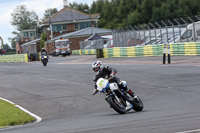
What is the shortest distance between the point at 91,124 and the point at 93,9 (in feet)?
488

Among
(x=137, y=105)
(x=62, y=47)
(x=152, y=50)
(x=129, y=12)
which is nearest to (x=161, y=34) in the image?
(x=152, y=50)

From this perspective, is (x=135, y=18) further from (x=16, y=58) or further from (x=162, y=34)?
(x=162, y=34)

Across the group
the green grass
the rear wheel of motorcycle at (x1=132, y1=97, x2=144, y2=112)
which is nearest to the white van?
the green grass

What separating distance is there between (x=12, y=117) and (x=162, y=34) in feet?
92.0

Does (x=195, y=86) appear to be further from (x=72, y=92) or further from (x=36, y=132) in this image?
(x=36, y=132)

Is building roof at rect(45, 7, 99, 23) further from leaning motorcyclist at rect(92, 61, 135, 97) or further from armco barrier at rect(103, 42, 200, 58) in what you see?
leaning motorcyclist at rect(92, 61, 135, 97)

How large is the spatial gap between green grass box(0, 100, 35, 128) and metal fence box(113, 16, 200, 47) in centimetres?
2018

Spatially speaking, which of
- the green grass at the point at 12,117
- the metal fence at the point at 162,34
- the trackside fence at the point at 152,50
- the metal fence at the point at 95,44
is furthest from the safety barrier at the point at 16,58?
the green grass at the point at 12,117

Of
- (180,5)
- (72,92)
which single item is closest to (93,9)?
(180,5)

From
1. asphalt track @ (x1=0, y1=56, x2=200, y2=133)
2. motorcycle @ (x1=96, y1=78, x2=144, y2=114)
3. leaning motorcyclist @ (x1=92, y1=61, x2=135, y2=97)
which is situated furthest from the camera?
leaning motorcyclist @ (x1=92, y1=61, x2=135, y2=97)

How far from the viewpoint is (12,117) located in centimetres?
1197

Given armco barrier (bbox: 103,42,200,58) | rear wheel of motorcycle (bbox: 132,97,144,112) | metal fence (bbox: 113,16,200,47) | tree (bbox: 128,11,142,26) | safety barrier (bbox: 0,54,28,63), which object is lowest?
safety barrier (bbox: 0,54,28,63)

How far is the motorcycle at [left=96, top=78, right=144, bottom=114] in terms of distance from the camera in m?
10.9

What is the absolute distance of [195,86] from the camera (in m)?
15.5
